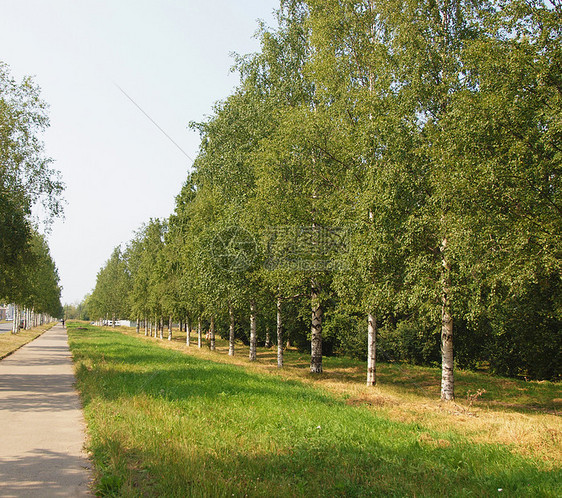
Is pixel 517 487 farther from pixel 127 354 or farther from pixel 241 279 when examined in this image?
pixel 127 354

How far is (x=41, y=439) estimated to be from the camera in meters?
8.49

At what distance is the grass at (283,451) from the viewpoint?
20.6 feet

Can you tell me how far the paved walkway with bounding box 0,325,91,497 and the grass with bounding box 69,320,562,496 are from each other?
35cm

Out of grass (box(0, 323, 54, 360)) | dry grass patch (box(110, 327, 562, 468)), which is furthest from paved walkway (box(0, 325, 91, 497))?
grass (box(0, 323, 54, 360))

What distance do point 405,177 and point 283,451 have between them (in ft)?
33.3

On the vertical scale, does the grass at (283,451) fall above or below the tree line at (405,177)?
below

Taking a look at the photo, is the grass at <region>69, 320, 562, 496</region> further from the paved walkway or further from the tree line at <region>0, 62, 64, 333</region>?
the tree line at <region>0, 62, 64, 333</region>

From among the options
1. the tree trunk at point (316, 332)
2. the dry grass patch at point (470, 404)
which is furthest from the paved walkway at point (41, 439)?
the tree trunk at point (316, 332)

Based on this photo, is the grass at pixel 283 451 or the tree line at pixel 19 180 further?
the tree line at pixel 19 180

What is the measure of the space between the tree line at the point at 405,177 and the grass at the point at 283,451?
4.88 meters

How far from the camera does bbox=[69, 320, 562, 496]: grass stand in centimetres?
628

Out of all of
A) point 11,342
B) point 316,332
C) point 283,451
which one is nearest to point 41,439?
point 283,451

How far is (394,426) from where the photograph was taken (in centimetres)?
1022

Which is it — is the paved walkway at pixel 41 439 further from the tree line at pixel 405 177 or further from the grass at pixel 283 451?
the tree line at pixel 405 177
